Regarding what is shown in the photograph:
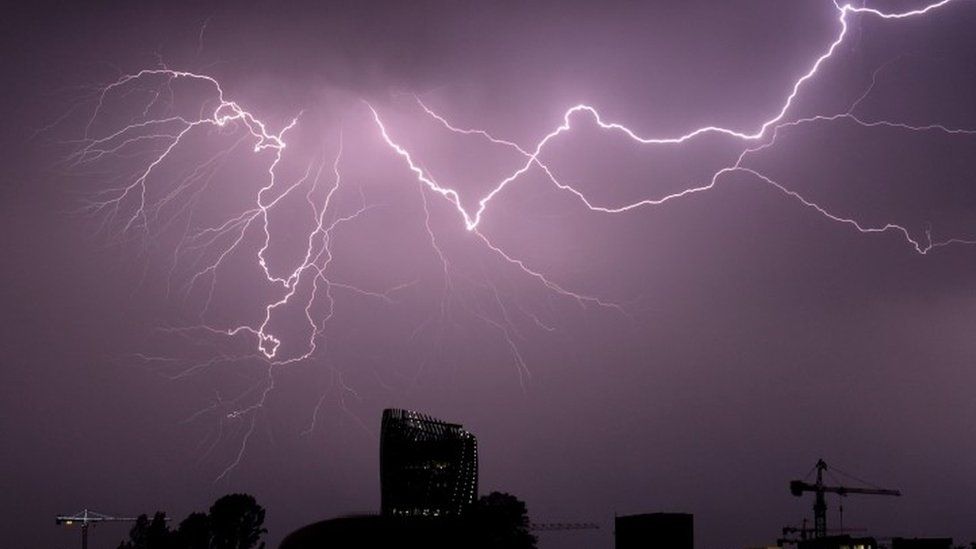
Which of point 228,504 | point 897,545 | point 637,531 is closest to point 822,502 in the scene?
point 897,545

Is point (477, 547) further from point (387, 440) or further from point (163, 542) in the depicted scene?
point (163, 542)

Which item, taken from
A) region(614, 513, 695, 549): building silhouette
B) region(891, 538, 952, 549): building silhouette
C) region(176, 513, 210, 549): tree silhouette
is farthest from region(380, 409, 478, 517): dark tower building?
region(176, 513, 210, 549): tree silhouette

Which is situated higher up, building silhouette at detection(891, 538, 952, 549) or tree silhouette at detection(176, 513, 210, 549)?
building silhouette at detection(891, 538, 952, 549)

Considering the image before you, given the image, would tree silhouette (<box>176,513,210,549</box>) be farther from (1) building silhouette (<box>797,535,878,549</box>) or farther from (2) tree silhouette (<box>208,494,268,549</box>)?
(1) building silhouette (<box>797,535,878,549</box>)

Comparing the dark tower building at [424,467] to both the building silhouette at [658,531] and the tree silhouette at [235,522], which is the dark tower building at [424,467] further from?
the tree silhouette at [235,522]

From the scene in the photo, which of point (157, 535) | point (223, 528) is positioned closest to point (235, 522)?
point (223, 528)

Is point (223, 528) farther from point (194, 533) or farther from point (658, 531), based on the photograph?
point (658, 531)
